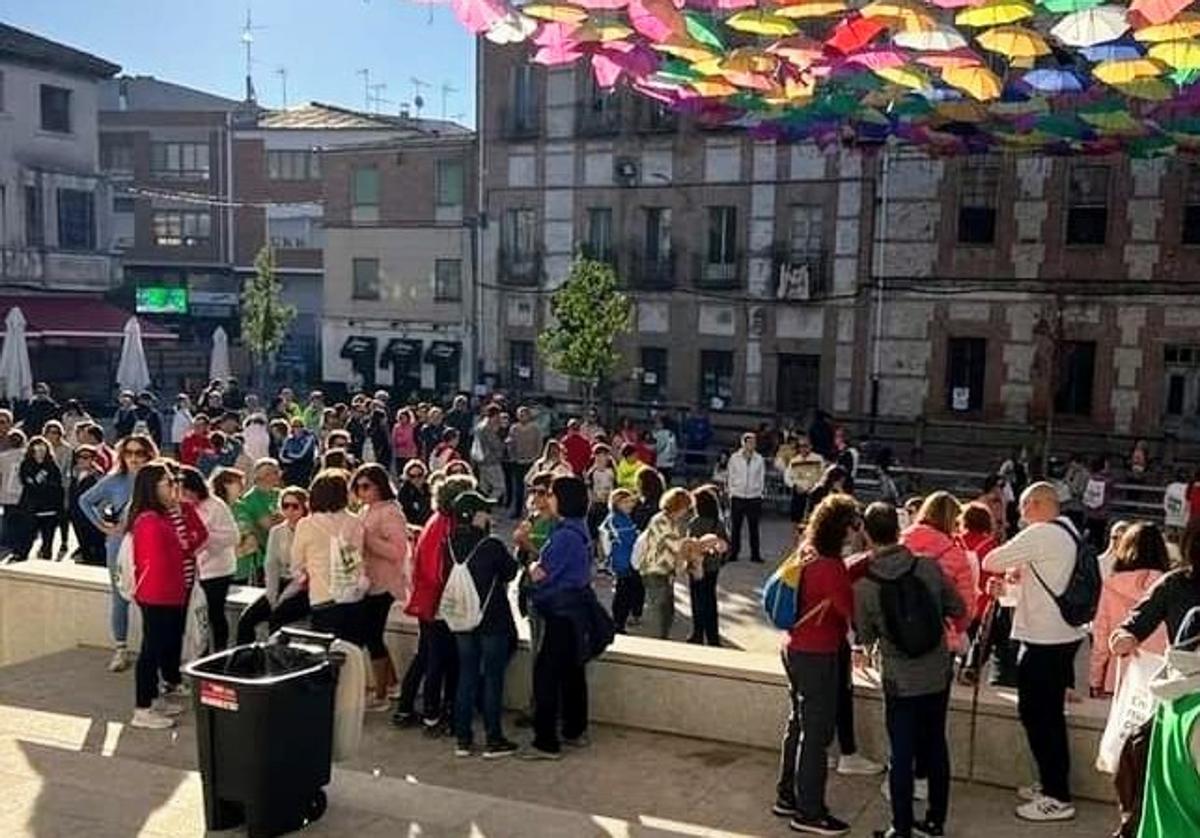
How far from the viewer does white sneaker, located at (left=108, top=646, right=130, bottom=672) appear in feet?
30.0

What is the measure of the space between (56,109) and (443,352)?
42.6 feet

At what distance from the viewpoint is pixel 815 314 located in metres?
27.7

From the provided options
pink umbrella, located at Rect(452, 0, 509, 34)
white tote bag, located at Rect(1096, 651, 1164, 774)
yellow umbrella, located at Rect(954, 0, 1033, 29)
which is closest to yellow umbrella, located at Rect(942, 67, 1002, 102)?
yellow umbrella, located at Rect(954, 0, 1033, 29)

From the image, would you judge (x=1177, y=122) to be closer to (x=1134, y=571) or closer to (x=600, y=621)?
(x=1134, y=571)

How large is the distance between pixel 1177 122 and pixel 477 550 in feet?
37.9

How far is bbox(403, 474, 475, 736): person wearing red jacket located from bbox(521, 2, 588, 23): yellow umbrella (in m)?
3.46

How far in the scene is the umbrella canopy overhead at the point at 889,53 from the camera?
9.10 metres

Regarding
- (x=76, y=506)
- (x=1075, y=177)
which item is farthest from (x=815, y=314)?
(x=76, y=506)

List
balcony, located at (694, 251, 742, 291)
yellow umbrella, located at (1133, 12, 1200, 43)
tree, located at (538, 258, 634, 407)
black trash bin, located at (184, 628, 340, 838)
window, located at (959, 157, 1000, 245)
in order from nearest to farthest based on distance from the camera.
Answer: 1. black trash bin, located at (184, 628, 340, 838)
2. yellow umbrella, located at (1133, 12, 1200, 43)
3. window, located at (959, 157, 1000, 245)
4. tree, located at (538, 258, 634, 407)
5. balcony, located at (694, 251, 742, 291)

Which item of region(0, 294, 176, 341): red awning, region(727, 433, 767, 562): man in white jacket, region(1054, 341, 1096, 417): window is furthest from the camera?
region(0, 294, 176, 341): red awning

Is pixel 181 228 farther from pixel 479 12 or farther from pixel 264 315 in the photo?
pixel 479 12

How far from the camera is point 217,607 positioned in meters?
8.88

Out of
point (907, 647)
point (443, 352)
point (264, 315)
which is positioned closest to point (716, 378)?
point (443, 352)

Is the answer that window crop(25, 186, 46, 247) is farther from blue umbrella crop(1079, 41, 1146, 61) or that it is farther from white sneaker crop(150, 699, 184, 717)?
blue umbrella crop(1079, 41, 1146, 61)
